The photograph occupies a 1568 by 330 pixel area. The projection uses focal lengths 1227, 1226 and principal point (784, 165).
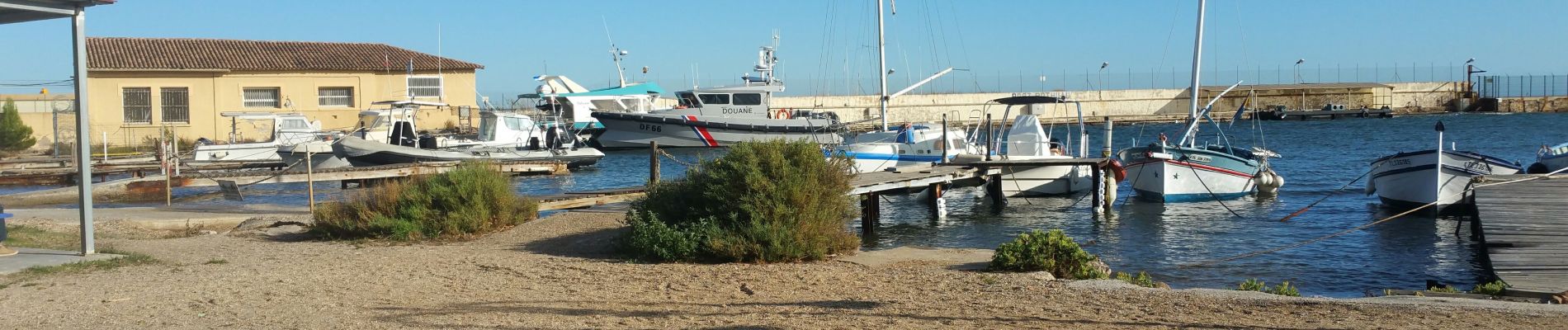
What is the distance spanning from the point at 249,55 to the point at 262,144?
13.3 meters

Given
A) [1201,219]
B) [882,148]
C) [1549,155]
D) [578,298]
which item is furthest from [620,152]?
[578,298]

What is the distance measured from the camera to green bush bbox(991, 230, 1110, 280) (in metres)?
11.8

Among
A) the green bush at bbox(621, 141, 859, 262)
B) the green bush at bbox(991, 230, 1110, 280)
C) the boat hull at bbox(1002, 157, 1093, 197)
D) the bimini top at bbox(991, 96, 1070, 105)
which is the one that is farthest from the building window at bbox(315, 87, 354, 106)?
the green bush at bbox(991, 230, 1110, 280)

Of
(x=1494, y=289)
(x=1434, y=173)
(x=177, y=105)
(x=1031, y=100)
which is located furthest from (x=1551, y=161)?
(x=177, y=105)

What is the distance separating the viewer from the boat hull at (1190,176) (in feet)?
84.2

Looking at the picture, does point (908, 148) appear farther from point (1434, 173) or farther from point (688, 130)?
point (688, 130)

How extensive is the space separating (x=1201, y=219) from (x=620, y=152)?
102 ft

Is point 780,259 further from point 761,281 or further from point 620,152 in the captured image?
point 620,152

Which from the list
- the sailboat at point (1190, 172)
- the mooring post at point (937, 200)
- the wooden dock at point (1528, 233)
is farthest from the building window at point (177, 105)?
the wooden dock at point (1528, 233)

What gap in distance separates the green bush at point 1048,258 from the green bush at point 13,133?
1078 inches

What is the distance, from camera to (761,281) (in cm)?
1123

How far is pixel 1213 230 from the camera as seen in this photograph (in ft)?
68.1

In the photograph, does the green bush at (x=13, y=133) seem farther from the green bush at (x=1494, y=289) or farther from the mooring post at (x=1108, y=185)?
the green bush at (x=1494, y=289)

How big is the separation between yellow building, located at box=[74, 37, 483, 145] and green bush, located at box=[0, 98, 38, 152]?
9.40 ft
